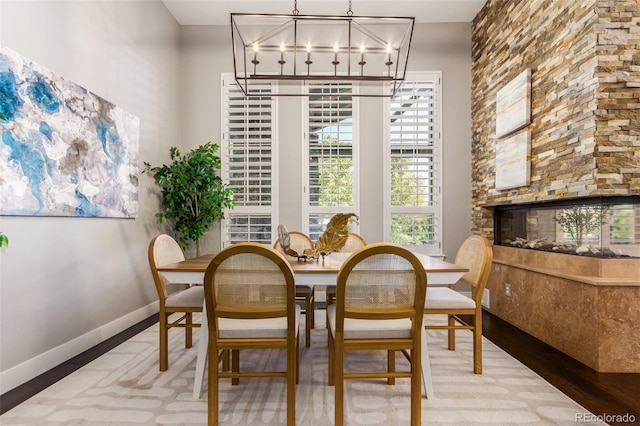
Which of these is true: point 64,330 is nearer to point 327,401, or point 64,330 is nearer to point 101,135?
point 101,135

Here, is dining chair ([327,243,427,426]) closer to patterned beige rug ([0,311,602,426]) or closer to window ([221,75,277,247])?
patterned beige rug ([0,311,602,426])

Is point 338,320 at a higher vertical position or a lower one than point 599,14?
lower

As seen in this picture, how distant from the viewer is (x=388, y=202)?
163 inches

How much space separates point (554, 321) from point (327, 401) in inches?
75.7

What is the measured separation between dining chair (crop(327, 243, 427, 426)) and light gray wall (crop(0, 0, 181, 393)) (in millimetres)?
1946

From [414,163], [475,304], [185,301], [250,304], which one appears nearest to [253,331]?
[250,304]

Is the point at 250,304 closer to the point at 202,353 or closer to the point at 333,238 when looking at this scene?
the point at 202,353

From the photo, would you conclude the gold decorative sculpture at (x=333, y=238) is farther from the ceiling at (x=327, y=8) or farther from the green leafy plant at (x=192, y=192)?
the ceiling at (x=327, y=8)

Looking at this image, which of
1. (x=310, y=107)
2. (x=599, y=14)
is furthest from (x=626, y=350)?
(x=310, y=107)

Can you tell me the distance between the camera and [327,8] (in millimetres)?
3836

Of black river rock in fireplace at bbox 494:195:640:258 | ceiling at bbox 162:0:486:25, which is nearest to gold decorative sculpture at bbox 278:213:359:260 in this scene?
black river rock in fireplace at bbox 494:195:640:258

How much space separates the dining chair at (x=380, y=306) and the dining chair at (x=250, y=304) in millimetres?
224

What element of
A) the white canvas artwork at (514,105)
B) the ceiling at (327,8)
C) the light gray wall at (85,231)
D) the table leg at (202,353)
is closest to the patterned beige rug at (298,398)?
the table leg at (202,353)

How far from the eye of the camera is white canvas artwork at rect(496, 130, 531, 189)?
2.96 m
